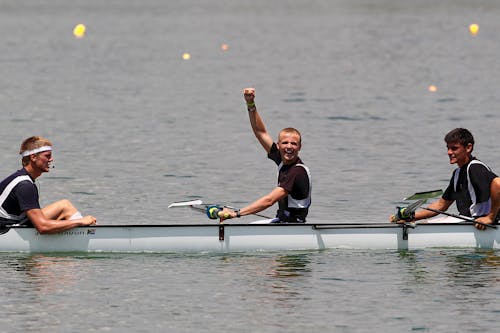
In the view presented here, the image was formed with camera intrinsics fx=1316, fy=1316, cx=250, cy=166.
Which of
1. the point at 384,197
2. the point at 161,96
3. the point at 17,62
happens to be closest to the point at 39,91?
the point at 161,96

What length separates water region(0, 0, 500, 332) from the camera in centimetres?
1677

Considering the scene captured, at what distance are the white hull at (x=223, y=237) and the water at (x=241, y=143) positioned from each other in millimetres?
189

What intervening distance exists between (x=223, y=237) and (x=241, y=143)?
14.8 m

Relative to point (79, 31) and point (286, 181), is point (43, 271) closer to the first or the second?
point (286, 181)

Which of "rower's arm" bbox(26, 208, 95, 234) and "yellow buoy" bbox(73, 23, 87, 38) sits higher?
"yellow buoy" bbox(73, 23, 87, 38)

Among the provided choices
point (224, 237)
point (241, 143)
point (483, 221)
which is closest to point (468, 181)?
point (483, 221)

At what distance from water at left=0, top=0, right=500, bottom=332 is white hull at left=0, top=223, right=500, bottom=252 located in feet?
0.62

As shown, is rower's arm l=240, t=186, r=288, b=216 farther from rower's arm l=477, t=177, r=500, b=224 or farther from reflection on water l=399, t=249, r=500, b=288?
rower's arm l=477, t=177, r=500, b=224

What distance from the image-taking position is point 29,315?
636 inches

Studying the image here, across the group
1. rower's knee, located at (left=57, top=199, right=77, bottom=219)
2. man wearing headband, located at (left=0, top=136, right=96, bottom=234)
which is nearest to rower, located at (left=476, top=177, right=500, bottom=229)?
man wearing headband, located at (left=0, top=136, right=96, bottom=234)

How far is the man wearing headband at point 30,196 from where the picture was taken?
1883cm

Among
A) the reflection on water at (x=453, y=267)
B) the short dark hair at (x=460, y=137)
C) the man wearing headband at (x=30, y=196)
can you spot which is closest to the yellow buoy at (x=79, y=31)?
the man wearing headband at (x=30, y=196)

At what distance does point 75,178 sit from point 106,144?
218 inches

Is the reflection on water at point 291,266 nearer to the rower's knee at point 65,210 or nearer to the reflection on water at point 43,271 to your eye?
the reflection on water at point 43,271
